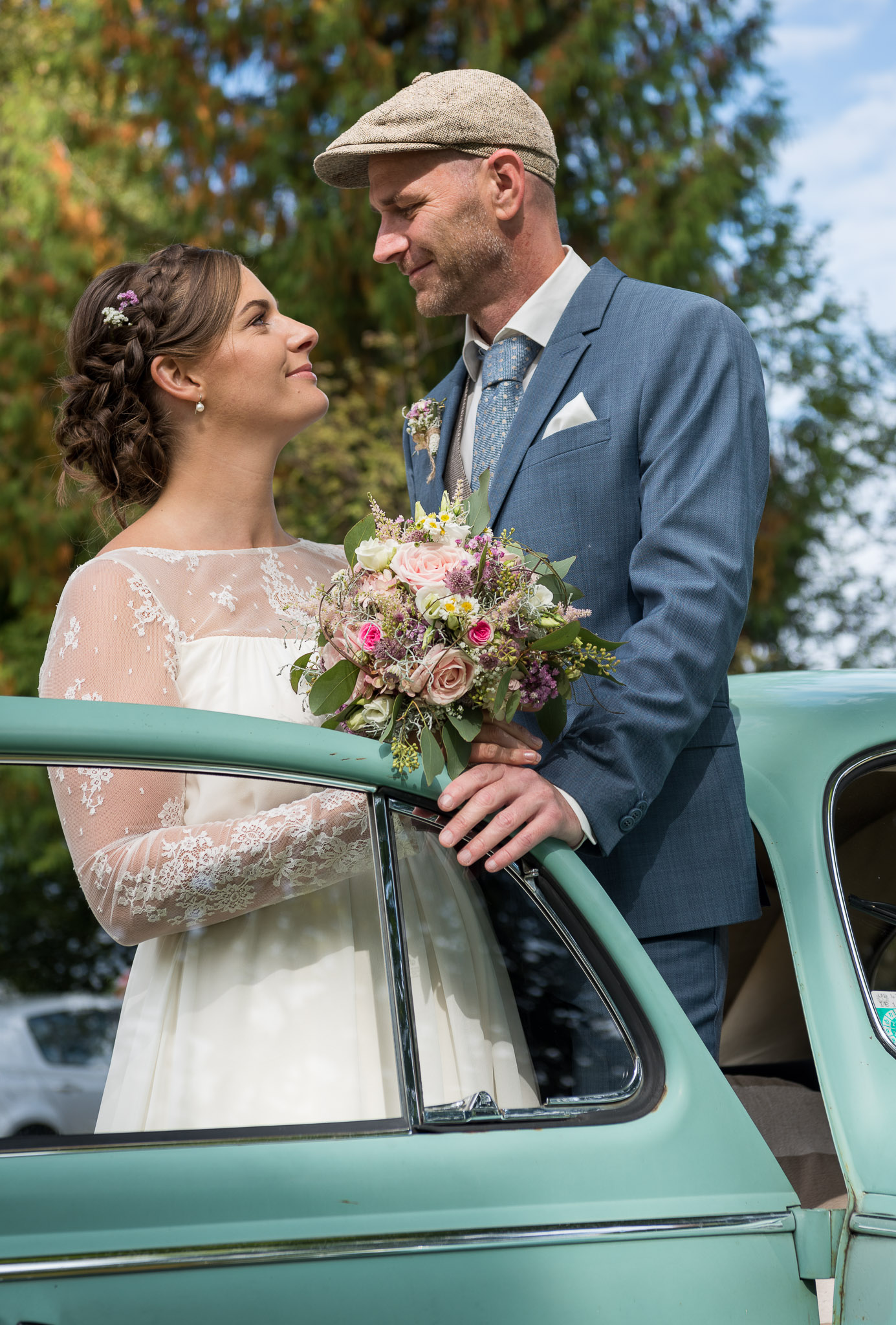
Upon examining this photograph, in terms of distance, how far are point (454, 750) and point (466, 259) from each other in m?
1.35

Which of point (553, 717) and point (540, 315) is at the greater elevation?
point (540, 315)

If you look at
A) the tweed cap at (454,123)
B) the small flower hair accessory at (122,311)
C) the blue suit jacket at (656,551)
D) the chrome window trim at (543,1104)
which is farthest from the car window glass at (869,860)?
the small flower hair accessory at (122,311)

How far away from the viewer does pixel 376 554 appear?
1.70 m

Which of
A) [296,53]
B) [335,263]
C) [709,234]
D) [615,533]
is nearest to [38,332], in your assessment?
[335,263]

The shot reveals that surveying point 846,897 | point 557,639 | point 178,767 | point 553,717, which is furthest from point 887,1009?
point 178,767

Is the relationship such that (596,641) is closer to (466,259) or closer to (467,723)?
(467,723)

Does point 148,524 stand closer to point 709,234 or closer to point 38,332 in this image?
point 38,332

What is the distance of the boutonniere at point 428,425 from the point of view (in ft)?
8.93

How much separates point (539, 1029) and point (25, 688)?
21.7ft

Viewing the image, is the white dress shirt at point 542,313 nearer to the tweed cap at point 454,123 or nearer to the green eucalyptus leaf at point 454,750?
the tweed cap at point 454,123

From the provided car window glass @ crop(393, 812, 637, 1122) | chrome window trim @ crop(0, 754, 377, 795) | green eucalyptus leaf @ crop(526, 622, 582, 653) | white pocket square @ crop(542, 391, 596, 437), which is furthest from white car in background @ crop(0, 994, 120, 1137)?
white pocket square @ crop(542, 391, 596, 437)

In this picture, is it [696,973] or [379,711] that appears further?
[696,973]

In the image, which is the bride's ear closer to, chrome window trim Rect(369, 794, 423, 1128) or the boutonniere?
the boutonniere

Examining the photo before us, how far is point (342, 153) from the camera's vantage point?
8.64 feet
